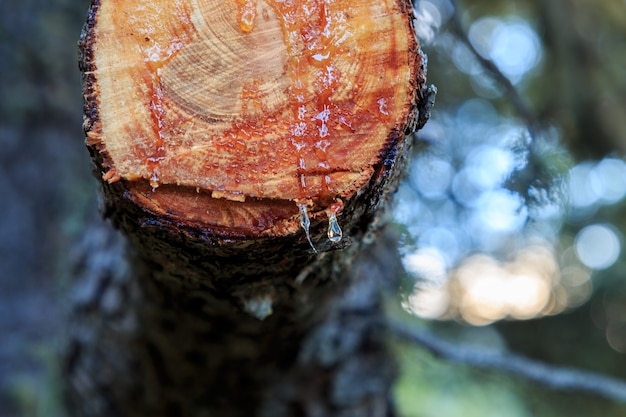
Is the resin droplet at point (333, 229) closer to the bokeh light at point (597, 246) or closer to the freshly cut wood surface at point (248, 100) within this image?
the freshly cut wood surface at point (248, 100)

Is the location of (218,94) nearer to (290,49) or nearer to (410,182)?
(290,49)

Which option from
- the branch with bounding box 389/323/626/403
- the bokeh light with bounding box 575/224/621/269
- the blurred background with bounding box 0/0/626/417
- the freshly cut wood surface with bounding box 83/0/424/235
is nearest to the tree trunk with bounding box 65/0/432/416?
the freshly cut wood surface with bounding box 83/0/424/235

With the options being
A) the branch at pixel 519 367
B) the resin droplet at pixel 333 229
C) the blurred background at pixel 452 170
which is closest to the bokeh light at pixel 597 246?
the blurred background at pixel 452 170

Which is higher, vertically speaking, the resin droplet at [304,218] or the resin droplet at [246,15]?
the resin droplet at [246,15]

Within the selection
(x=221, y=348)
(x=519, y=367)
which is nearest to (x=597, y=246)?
(x=519, y=367)

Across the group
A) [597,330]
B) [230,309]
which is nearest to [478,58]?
[230,309]

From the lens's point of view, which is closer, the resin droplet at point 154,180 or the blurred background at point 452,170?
the resin droplet at point 154,180
